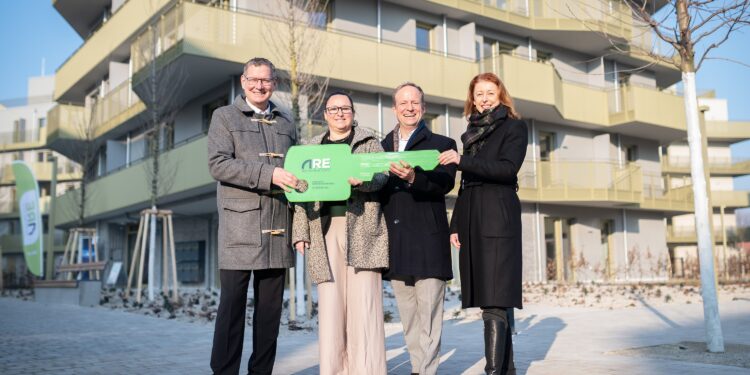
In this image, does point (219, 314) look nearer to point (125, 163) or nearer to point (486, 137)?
point (486, 137)

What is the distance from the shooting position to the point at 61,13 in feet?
94.4

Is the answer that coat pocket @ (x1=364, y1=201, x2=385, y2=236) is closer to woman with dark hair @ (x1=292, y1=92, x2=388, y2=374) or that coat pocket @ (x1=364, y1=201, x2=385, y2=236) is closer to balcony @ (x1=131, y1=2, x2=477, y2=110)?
woman with dark hair @ (x1=292, y1=92, x2=388, y2=374)

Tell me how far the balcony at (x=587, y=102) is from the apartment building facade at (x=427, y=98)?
0.06 metres

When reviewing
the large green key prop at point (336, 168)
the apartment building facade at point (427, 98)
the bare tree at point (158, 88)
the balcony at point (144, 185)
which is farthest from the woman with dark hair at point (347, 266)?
the balcony at point (144, 185)

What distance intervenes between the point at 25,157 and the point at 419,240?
63790mm

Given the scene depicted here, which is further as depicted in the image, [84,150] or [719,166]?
[719,166]

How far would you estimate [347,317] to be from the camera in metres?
4.25

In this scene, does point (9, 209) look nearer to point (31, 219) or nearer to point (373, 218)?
point (31, 219)

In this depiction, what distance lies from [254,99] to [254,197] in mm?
682

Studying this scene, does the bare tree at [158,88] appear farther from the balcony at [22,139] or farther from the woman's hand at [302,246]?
the balcony at [22,139]

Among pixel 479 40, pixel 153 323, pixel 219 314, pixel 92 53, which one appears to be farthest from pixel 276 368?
pixel 92 53

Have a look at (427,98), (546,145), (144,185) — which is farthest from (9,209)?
(546,145)

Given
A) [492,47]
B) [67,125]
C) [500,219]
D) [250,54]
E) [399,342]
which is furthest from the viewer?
[67,125]

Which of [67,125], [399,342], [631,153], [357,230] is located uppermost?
[67,125]
